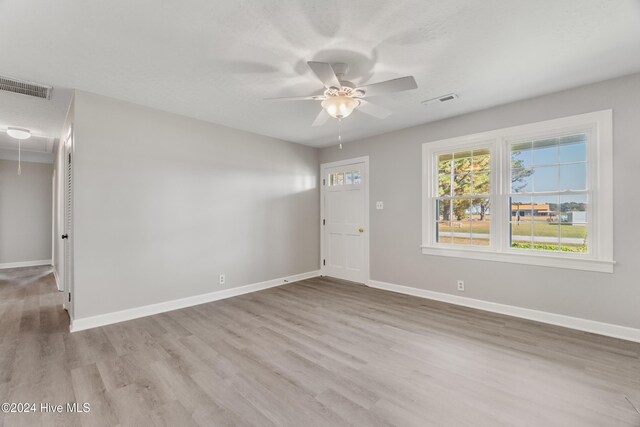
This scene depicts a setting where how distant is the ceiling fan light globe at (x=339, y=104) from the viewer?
2615mm

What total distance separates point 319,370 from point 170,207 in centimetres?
286

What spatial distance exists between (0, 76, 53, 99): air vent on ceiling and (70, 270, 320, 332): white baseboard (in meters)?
2.53

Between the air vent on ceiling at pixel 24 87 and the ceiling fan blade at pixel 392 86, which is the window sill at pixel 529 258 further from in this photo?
the air vent on ceiling at pixel 24 87

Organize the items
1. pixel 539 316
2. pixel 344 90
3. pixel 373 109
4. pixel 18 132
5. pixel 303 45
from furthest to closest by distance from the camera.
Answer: pixel 18 132 < pixel 539 316 < pixel 373 109 < pixel 344 90 < pixel 303 45

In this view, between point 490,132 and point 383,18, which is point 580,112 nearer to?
point 490,132

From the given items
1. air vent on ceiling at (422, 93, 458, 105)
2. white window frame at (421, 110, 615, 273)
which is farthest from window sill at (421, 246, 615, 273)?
air vent on ceiling at (422, 93, 458, 105)

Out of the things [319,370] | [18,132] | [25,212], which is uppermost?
[18,132]

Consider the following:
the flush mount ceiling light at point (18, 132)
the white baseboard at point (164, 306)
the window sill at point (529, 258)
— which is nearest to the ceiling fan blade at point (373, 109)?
the window sill at point (529, 258)

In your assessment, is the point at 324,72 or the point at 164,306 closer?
the point at 324,72

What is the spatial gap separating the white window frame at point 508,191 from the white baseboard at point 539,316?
0.57 meters

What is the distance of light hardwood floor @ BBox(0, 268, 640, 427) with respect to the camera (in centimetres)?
179

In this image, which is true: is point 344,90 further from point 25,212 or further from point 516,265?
point 25,212

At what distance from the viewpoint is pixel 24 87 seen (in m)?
2.96

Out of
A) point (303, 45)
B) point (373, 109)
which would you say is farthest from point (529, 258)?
point (303, 45)
